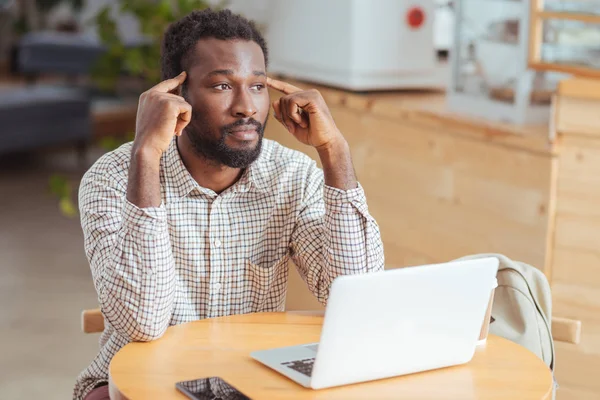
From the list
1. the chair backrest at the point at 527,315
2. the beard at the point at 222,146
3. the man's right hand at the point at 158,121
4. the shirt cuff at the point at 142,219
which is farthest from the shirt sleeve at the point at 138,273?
the chair backrest at the point at 527,315

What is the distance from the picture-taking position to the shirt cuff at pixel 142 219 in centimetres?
160

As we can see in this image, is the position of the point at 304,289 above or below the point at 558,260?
below

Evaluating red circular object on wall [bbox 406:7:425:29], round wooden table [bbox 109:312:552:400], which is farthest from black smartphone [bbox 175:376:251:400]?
red circular object on wall [bbox 406:7:425:29]

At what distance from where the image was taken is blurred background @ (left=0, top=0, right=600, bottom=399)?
251 cm

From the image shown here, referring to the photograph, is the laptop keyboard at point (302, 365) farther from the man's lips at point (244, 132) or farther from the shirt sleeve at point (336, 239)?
the man's lips at point (244, 132)

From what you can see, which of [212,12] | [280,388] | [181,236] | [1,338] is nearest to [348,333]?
[280,388]

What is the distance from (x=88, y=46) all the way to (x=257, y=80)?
657cm

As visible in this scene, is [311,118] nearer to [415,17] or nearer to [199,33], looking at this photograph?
[199,33]

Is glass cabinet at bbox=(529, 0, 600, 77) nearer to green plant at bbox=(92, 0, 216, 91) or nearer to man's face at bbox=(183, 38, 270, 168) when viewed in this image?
man's face at bbox=(183, 38, 270, 168)

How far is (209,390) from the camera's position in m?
1.31

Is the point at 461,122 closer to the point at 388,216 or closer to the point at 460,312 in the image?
the point at 388,216

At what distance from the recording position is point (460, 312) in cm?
134

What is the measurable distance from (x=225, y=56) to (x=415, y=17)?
1.57m

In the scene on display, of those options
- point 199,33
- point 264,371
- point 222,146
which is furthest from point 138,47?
point 264,371
